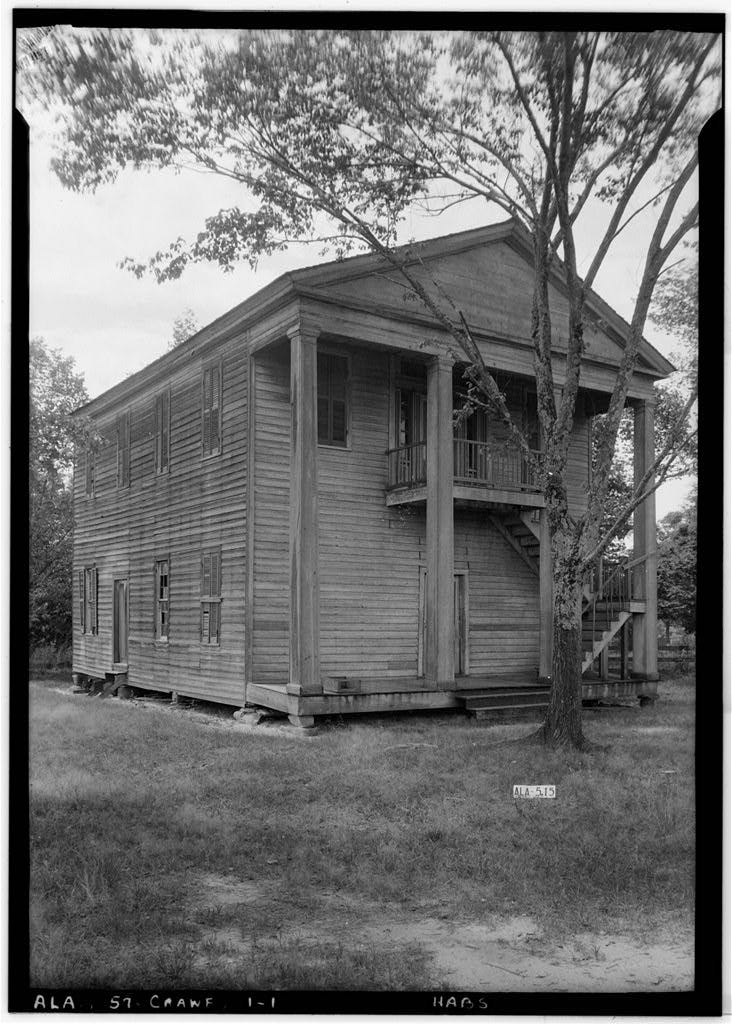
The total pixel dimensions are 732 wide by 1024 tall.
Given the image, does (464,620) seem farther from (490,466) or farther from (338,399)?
(338,399)

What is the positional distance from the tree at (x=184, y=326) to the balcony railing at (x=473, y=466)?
2714mm

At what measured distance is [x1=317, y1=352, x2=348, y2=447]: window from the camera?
26.7 feet

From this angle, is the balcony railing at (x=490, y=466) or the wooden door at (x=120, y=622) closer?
the wooden door at (x=120, y=622)

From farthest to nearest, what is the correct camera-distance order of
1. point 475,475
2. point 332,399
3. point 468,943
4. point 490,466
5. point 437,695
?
1. point 332,399
2. point 475,475
3. point 490,466
4. point 437,695
5. point 468,943

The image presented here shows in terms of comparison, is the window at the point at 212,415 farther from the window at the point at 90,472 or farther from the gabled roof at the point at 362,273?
the window at the point at 90,472

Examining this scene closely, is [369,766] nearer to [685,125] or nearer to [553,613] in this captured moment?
[553,613]

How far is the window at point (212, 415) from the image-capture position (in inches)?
273

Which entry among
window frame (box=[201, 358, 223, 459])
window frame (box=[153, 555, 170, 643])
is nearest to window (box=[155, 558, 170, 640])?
window frame (box=[153, 555, 170, 643])

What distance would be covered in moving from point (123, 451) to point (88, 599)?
1.18m

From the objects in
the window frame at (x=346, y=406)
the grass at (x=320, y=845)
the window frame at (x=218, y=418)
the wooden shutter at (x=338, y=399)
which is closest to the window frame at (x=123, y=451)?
the window frame at (x=218, y=418)

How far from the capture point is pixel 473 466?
8.08m

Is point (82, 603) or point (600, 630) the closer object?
point (82, 603)

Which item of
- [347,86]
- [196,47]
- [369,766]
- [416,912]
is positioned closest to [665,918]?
[416,912]

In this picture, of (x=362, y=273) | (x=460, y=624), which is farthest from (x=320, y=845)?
(x=362, y=273)
